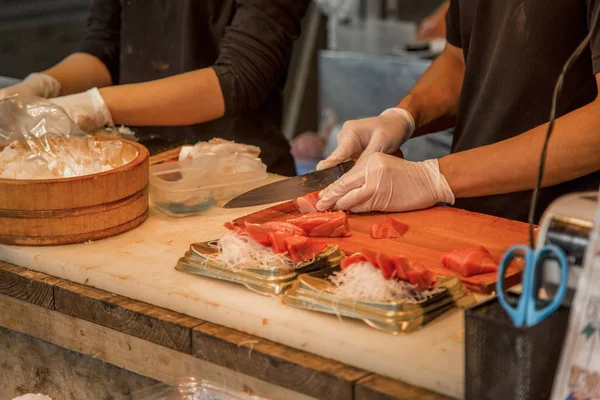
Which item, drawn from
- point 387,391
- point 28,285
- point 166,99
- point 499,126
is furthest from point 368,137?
point 387,391

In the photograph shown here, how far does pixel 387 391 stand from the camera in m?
1.49

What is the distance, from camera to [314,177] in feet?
7.95

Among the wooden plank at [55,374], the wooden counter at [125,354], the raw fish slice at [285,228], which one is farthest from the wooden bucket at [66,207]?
the raw fish slice at [285,228]

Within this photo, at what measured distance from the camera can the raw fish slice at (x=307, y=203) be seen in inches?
92.1

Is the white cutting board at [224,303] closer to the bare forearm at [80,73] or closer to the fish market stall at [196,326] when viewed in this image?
the fish market stall at [196,326]

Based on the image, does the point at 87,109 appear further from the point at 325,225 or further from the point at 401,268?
the point at 401,268

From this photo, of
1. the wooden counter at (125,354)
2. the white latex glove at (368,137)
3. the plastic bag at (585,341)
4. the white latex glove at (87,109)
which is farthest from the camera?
the white latex glove at (87,109)

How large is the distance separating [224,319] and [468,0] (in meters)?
1.51

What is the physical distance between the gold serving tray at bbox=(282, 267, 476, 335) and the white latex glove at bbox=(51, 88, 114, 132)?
145cm

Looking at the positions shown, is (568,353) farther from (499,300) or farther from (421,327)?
(421,327)

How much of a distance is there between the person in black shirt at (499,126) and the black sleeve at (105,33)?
157 centimetres

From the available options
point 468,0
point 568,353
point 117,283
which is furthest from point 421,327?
point 468,0

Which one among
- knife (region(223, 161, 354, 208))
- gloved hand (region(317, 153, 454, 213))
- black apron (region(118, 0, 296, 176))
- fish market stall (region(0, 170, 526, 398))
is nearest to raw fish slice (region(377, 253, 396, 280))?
fish market stall (region(0, 170, 526, 398))

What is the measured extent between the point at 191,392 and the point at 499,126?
1.44 metres
